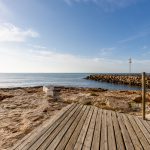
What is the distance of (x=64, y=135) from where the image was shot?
18.6 ft

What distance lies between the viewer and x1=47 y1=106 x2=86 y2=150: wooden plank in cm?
484

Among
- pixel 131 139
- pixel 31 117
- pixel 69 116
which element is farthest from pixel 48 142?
pixel 31 117

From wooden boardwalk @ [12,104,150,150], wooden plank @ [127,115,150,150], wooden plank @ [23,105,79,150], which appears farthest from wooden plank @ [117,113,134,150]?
wooden plank @ [23,105,79,150]

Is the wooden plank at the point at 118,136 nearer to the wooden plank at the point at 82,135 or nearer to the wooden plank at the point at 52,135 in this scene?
the wooden plank at the point at 82,135

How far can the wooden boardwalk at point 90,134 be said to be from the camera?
489 centimetres

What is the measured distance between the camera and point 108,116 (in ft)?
26.4

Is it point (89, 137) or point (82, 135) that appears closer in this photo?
point (89, 137)

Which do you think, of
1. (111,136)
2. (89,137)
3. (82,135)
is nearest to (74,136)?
(82,135)

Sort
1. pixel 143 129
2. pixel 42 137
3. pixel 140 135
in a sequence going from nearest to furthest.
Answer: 1. pixel 42 137
2. pixel 140 135
3. pixel 143 129

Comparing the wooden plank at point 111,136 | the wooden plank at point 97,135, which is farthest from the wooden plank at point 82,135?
the wooden plank at point 111,136

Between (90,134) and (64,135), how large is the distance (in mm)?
695

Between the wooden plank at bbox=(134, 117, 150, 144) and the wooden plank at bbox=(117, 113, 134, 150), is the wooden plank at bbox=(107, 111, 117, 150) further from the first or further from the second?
the wooden plank at bbox=(134, 117, 150, 144)

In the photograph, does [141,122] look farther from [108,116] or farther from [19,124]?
[19,124]

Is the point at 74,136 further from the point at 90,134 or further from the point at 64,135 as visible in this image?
the point at 90,134
